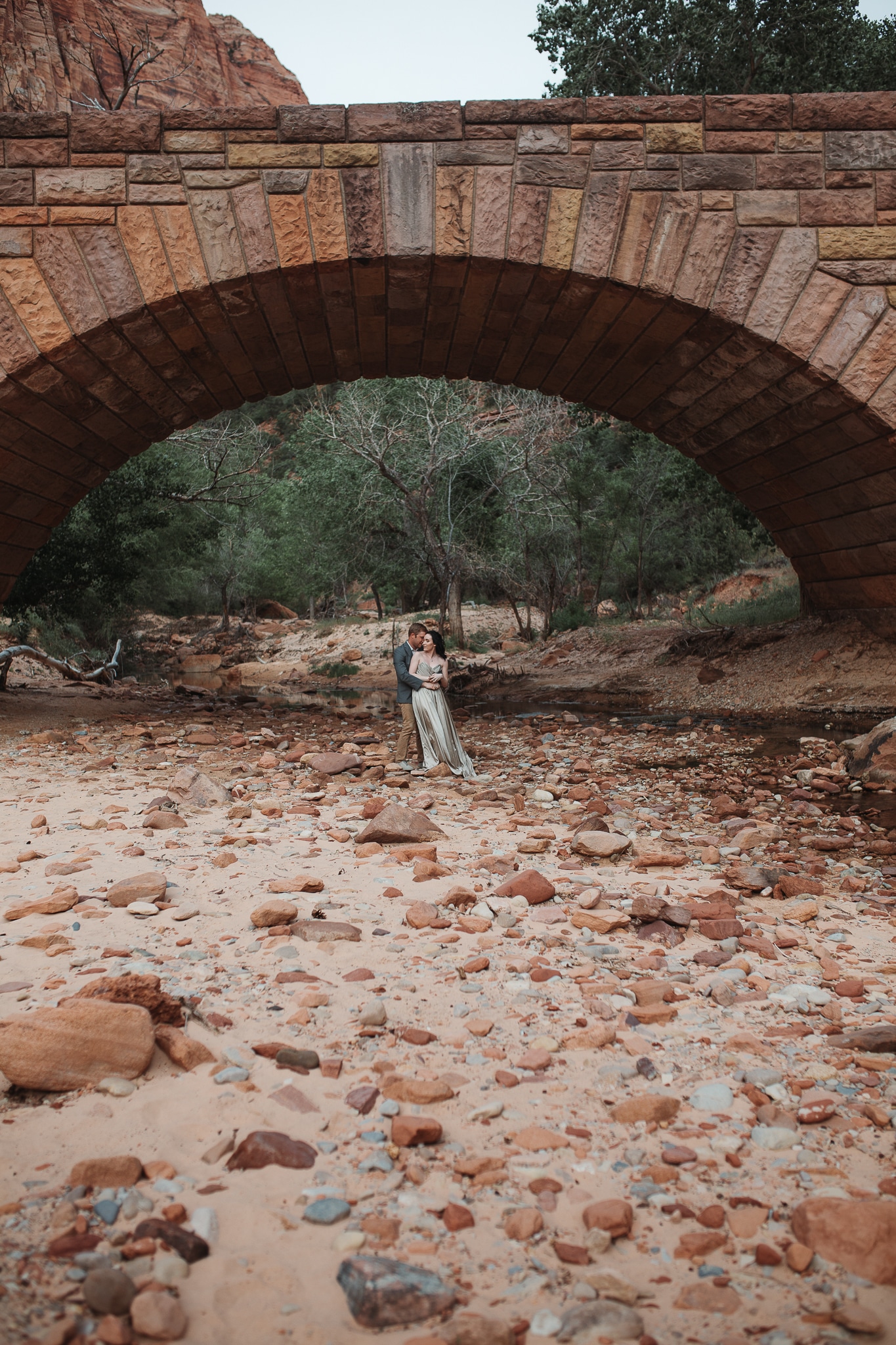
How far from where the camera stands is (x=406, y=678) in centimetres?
721

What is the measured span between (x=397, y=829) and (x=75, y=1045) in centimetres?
242

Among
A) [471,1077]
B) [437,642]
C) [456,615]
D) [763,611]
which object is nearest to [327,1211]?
[471,1077]

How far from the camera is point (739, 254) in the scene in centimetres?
569

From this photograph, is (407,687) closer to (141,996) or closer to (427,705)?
(427,705)

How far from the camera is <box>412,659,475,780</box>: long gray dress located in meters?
7.00

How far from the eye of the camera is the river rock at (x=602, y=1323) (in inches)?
52.9

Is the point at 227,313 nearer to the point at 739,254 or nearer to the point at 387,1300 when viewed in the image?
the point at 739,254

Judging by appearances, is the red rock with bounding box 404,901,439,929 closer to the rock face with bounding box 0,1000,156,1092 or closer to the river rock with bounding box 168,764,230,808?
the rock face with bounding box 0,1000,156,1092

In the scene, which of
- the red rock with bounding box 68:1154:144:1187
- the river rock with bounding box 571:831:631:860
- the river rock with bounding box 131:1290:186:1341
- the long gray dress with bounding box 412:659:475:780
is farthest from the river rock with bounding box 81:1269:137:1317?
the long gray dress with bounding box 412:659:475:780

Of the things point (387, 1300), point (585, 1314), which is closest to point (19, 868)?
point (387, 1300)

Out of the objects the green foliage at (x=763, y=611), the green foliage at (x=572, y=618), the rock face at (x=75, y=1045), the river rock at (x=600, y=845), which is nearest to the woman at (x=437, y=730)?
the river rock at (x=600, y=845)

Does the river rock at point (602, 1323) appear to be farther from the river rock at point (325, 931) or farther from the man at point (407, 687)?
the man at point (407, 687)

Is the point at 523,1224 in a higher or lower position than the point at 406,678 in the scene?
lower

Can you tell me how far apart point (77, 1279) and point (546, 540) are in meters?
22.1
